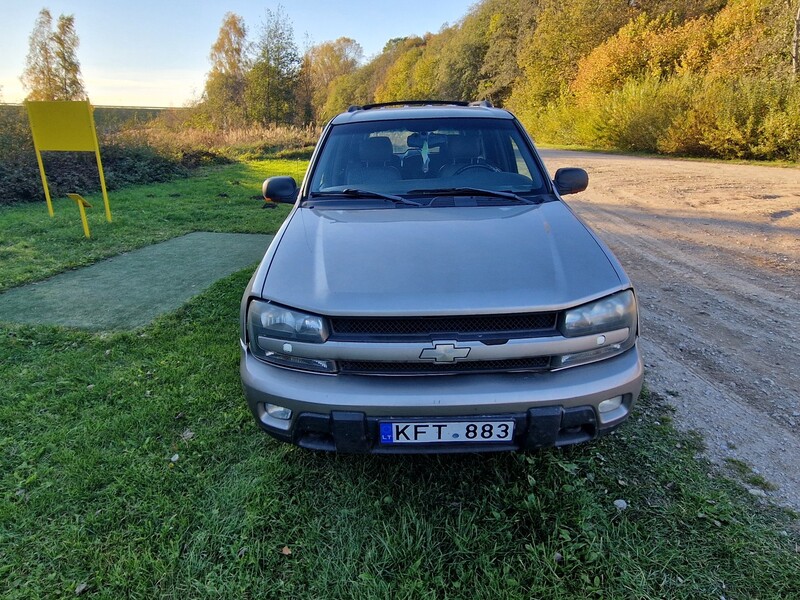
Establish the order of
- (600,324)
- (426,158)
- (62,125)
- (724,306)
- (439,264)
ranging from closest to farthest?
(600,324)
(439,264)
(426,158)
(724,306)
(62,125)

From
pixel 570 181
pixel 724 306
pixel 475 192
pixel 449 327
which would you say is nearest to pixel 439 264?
pixel 449 327

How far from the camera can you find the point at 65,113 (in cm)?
729

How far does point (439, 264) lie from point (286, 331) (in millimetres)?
717

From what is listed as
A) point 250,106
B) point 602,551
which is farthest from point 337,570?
point 250,106

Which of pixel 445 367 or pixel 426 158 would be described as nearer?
pixel 445 367

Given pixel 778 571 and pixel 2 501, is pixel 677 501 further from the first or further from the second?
pixel 2 501

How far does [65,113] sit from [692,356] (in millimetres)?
8714

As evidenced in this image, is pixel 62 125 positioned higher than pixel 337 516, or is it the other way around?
pixel 62 125

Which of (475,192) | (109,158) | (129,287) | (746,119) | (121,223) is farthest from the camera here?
(746,119)

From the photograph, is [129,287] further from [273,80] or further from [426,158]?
[273,80]

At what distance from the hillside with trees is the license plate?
1577 centimetres

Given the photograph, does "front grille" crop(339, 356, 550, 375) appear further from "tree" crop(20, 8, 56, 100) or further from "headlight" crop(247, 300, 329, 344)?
"tree" crop(20, 8, 56, 100)

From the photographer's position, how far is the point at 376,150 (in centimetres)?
332

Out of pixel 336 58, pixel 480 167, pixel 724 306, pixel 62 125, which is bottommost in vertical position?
pixel 724 306
